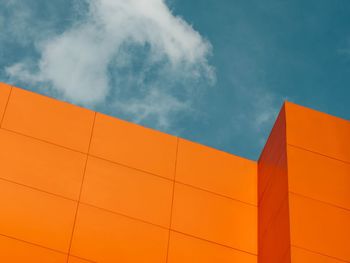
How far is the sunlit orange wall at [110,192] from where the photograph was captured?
13586mm

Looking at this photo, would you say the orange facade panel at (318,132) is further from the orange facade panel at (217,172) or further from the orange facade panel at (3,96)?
the orange facade panel at (3,96)

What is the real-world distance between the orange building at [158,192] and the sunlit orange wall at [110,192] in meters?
0.02

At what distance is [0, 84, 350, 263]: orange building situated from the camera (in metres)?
13.2

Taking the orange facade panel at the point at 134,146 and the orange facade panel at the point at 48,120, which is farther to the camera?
the orange facade panel at the point at 134,146

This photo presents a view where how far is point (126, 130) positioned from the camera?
15.8 meters

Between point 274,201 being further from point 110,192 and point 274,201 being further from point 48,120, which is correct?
point 48,120

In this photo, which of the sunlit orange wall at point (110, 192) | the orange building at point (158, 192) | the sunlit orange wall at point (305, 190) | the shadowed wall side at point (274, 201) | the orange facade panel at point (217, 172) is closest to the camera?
the sunlit orange wall at point (305, 190)

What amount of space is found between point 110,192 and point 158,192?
1.17 metres

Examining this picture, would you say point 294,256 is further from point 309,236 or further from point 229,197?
point 229,197

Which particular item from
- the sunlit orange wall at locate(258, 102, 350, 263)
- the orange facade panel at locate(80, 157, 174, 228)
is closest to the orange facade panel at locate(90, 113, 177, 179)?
the orange facade panel at locate(80, 157, 174, 228)

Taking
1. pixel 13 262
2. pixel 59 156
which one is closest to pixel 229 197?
pixel 59 156

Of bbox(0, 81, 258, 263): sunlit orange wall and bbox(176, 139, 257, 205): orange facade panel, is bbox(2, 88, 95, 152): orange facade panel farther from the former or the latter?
bbox(176, 139, 257, 205): orange facade panel

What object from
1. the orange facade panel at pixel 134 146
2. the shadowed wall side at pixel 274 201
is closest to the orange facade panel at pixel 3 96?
the orange facade panel at pixel 134 146

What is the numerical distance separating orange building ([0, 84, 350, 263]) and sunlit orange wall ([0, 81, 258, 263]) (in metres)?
0.02
